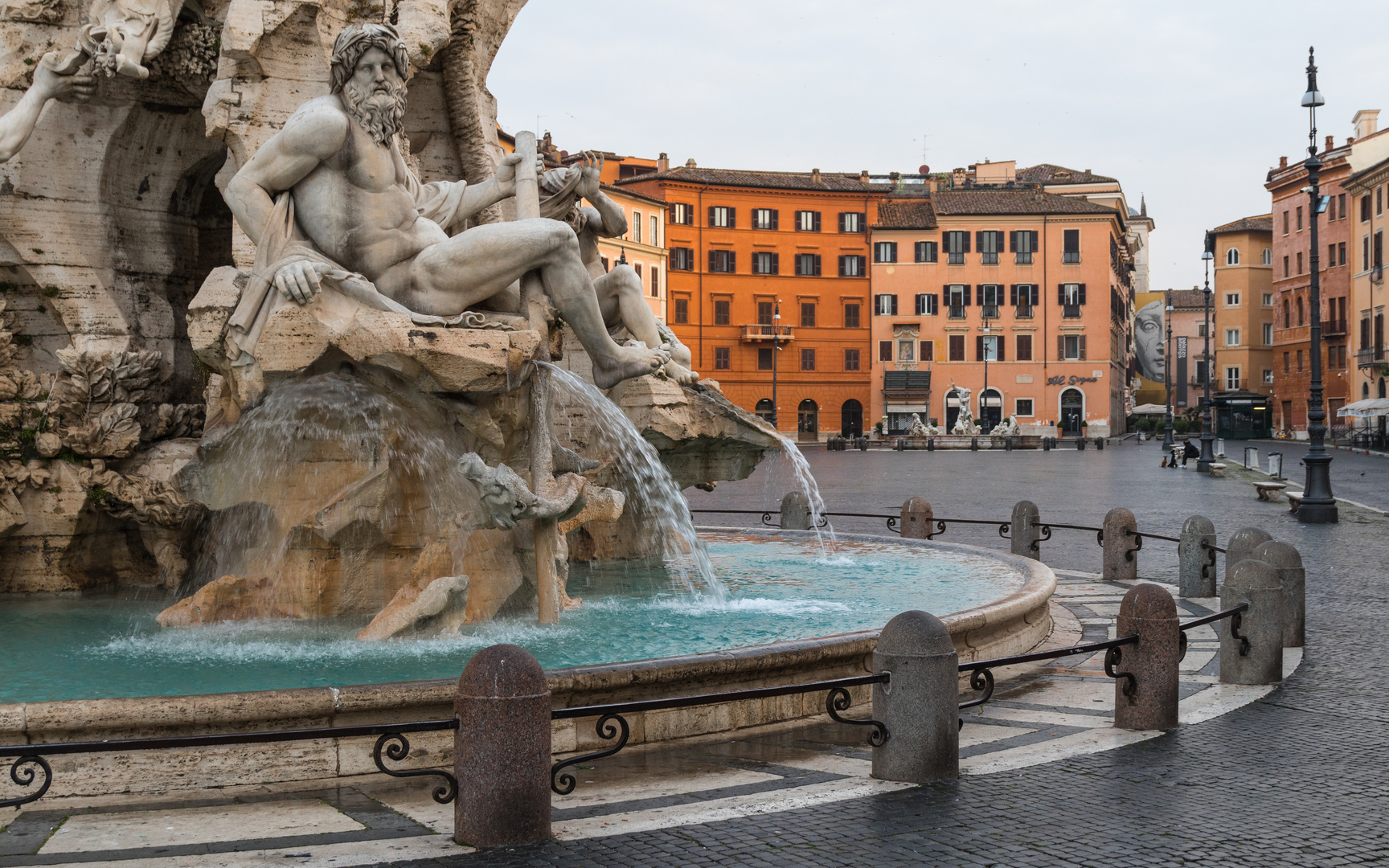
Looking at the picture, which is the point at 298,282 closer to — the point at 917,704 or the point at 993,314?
the point at 917,704

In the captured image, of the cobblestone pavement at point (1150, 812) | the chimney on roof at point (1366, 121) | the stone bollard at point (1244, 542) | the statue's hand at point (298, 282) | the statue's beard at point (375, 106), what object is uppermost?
the chimney on roof at point (1366, 121)

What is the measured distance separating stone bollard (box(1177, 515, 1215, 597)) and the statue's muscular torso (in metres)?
7.26

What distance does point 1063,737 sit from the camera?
656 centimetres

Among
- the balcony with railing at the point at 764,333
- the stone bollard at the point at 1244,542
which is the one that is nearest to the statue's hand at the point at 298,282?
the stone bollard at the point at 1244,542

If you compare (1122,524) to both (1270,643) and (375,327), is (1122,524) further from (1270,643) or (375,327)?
(375,327)

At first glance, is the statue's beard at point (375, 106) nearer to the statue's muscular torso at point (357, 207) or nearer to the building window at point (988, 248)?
the statue's muscular torso at point (357, 207)

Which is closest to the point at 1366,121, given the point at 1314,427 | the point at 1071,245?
the point at 1071,245

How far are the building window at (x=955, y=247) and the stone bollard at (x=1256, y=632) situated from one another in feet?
221

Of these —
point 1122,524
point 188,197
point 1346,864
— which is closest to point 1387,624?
point 1122,524

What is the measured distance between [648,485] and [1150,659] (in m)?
4.95

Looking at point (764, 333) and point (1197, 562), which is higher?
point (764, 333)

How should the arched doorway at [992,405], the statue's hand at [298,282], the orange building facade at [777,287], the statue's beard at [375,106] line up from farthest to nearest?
the arched doorway at [992,405]
the orange building facade at [777,287]
the statue's beard at [375,106]
the statue's hand at [298,282]

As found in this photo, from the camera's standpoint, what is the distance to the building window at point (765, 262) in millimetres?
73812

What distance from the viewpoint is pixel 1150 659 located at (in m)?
6.69
